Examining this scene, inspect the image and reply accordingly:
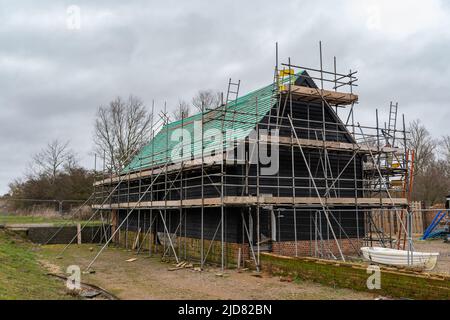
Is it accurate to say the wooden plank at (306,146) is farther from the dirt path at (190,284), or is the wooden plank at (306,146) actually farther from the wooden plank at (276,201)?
the dirt path at (190,284)

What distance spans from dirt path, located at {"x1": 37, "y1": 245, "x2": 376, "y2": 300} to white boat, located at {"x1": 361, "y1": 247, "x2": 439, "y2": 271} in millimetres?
2481

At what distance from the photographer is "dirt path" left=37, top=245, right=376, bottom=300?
11141 mm

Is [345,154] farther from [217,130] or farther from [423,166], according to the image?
[423,166]

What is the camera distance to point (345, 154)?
718 inches

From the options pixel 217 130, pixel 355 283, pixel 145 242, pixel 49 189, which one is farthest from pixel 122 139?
pixel 355 283

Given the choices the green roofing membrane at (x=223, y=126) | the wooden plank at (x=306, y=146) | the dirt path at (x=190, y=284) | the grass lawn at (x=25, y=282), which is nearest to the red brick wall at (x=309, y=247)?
the dirt path at (x=190, y=284)

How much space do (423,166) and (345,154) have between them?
29.1 metres

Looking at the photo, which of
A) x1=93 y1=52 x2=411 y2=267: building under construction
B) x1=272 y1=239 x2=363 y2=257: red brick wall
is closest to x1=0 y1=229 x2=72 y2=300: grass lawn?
x1=93 y1=52 x2=411 y2=267: building under construction

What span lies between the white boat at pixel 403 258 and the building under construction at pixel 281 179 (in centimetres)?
182

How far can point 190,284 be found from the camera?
42.0 ft

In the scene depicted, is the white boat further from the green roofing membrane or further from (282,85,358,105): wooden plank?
(282,85,358,105): wooden plank

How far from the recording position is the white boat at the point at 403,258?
40.7 feet

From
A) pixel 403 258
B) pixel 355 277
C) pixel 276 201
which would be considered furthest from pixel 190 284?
pixel 403 258
